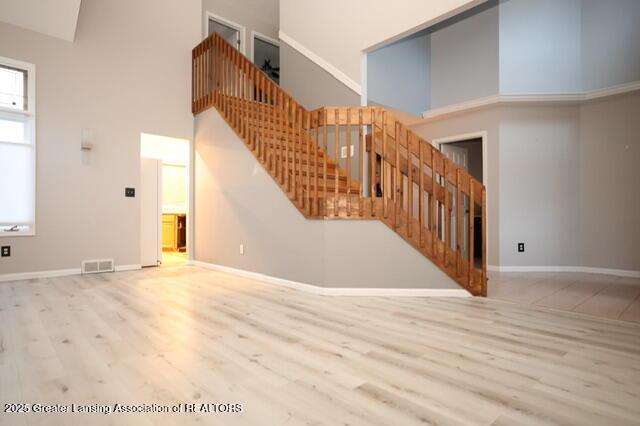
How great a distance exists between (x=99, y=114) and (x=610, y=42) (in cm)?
734

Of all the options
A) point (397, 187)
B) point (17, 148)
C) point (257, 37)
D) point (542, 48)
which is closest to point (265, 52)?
point (257, 37)

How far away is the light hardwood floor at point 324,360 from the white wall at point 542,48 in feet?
12.0

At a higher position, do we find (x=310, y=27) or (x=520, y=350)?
(x=310, y=27)

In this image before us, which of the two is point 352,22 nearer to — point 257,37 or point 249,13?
point 257,37

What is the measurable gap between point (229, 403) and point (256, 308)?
1.61 m

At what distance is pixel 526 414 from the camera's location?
4.90ft

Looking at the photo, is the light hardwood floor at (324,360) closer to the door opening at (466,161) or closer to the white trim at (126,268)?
the white trim at (126,268)

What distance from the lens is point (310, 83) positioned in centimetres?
610

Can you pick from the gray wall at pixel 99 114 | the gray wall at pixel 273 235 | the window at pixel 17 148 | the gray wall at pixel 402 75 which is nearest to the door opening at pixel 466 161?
the gray wall at pixel 402 75

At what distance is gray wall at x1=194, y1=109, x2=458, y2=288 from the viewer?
3.69 m

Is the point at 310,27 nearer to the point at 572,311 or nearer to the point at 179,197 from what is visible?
the point at 179,197

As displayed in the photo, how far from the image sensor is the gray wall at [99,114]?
4539mm

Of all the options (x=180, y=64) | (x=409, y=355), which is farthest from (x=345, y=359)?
(x=180, y=64)

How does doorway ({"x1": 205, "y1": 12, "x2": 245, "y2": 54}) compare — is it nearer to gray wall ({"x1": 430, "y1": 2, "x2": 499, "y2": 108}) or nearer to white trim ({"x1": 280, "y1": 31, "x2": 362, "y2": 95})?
white trim ({"x1": 280, "y1": 31, "x2": 362, "y2": 95})
